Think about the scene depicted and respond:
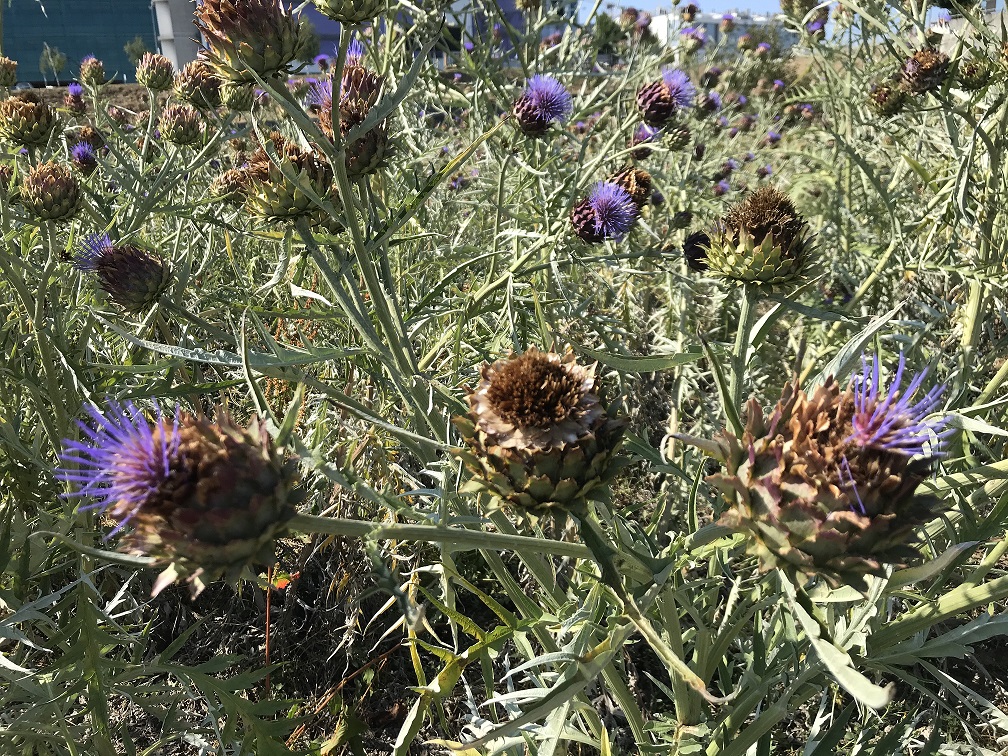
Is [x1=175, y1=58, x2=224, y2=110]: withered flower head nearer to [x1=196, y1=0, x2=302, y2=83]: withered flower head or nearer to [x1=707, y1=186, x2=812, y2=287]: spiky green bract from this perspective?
[x1=196, y1=0, x2=302, y2=83]: withered flower head

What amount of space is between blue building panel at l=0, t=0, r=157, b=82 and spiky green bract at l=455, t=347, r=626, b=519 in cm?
1095

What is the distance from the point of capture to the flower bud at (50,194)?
75.9 inches

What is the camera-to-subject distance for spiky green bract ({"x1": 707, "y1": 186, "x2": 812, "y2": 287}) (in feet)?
4.83

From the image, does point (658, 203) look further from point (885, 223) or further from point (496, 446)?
point (496, 446)

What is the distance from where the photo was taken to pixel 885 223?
11.9 feet

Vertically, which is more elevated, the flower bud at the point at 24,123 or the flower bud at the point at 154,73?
the flower bud at the point at 154,73

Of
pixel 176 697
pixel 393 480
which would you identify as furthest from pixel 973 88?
pixel 176 697

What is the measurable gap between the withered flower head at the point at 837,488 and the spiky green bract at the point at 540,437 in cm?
16

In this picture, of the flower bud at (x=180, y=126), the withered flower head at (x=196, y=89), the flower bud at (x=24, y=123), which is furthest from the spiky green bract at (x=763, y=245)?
the flower bud at (x=24, y=123)

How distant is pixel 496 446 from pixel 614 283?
2.47 m

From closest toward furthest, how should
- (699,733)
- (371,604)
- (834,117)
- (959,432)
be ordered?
(699,733), (959,432), (371,604), (834,117)

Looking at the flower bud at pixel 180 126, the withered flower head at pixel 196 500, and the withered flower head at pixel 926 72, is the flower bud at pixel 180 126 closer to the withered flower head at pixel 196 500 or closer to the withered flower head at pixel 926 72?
the withered flower head at pixel 196 500

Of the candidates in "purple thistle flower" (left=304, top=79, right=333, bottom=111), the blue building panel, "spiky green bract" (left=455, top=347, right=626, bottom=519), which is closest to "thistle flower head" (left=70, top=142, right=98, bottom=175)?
"purple thistle flower" (left=304, top=79, right=333, bottom=111)

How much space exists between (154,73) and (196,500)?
264cm
